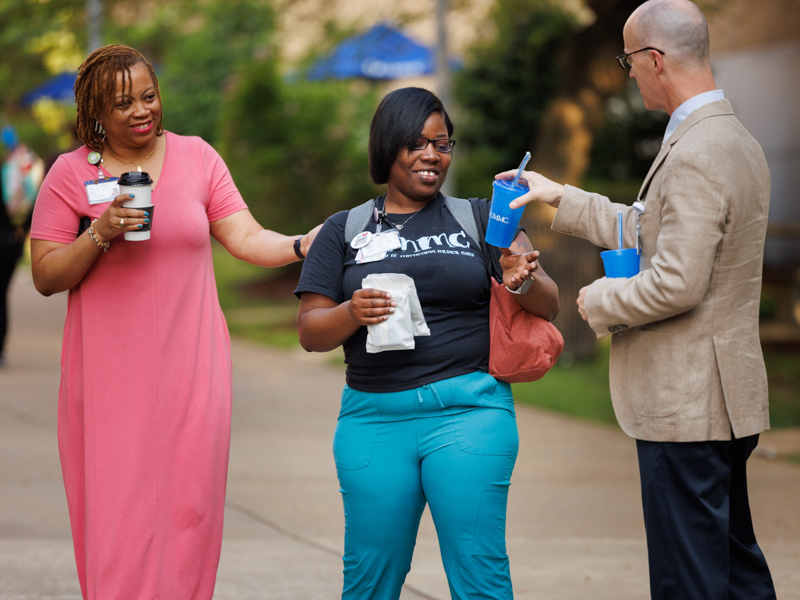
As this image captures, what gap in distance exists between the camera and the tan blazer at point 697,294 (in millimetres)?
2941

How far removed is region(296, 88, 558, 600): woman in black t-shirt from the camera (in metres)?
3.26

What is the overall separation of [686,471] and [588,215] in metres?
0.86

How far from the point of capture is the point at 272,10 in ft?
42.1

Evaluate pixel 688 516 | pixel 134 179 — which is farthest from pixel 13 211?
pixel 688 516

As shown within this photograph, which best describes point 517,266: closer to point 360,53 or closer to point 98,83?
point 98,83

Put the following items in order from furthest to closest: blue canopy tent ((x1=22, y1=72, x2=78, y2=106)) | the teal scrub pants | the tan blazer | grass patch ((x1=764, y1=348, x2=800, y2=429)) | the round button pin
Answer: blue canopy tent ((x1=22, y1=72, x2=78, y2=106)), grass patch ((x1=764, y1=348, x2=800, y2=429)), the round button pin, the teal scrub pants, the tan blazer

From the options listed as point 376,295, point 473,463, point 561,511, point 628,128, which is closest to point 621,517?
point 561,511

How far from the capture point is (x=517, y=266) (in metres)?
3.17

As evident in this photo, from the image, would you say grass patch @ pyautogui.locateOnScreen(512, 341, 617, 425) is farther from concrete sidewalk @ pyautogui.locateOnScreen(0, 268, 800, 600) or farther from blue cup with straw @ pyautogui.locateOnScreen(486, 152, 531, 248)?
blue cup with straw @ pyautogui.locateOnScreen(486, 152, 531, 248)

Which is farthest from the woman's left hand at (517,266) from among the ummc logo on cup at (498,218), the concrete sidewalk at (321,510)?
the concrete sidewalk at (321,510)

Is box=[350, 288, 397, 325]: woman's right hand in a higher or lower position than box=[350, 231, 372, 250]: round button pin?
lower

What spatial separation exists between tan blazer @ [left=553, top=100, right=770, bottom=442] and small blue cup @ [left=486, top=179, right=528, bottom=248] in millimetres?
285

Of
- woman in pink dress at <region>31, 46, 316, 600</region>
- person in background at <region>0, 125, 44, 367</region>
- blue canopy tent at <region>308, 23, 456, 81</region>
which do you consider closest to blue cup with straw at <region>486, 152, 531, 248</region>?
woman in pink dress at <region>31, 46, 316, 600</region>

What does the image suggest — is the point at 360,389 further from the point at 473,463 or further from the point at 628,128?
the point at 628,128
